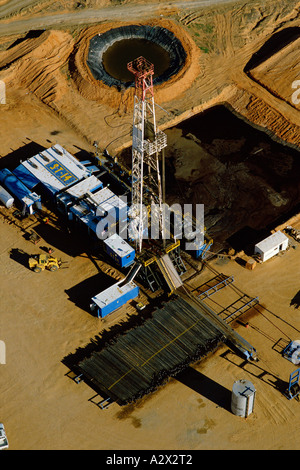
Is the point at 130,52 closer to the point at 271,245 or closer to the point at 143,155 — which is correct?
the point at 143,155

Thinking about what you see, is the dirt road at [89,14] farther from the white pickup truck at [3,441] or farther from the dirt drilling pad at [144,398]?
the white pickup truck at [3,441]

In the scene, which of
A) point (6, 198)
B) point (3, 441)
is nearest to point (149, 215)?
point (6, 198)

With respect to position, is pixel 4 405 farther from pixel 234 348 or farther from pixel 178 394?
pixel 234 348

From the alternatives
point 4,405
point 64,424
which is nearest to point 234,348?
point 64,424
